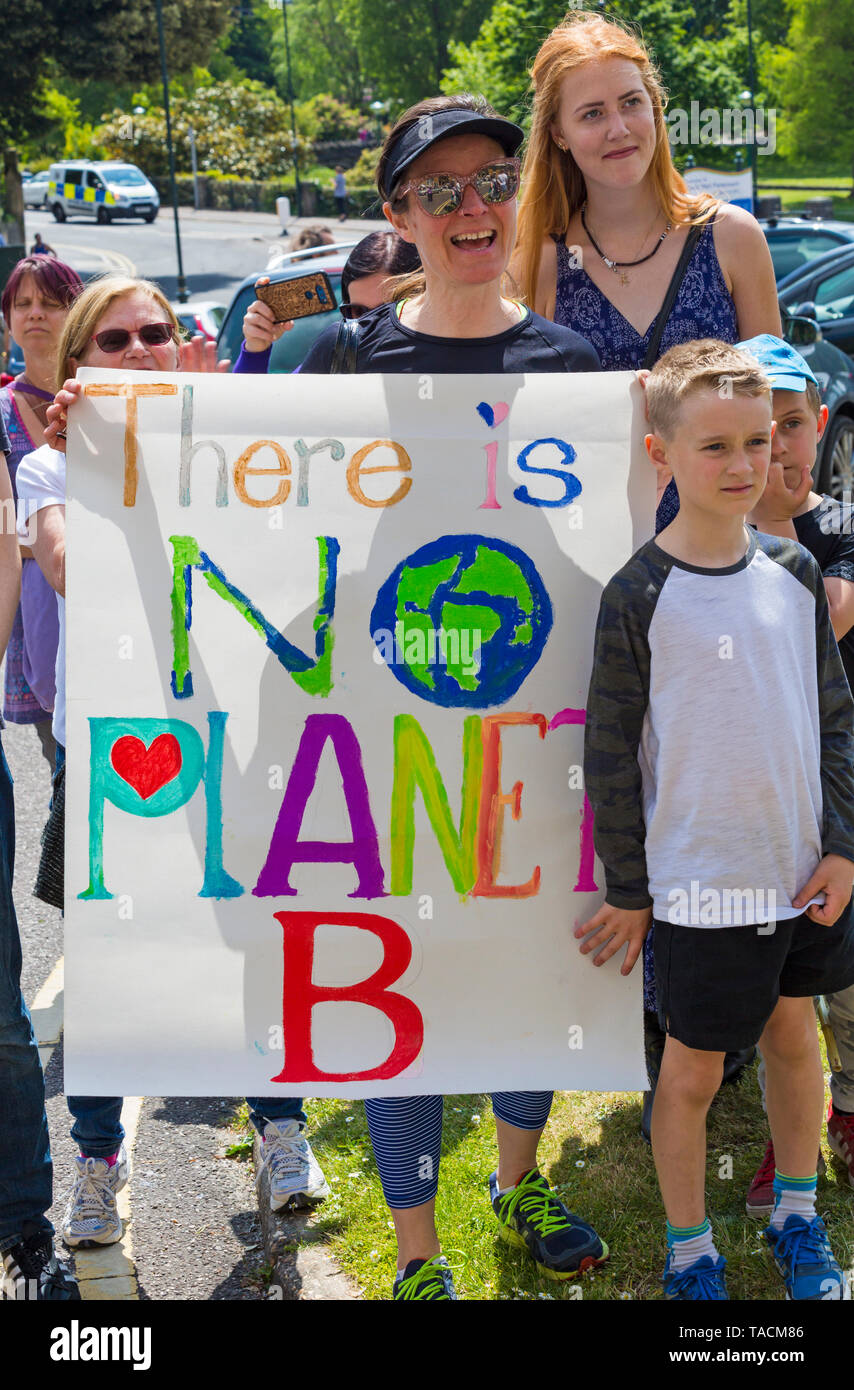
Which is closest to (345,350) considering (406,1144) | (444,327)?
(444,327)

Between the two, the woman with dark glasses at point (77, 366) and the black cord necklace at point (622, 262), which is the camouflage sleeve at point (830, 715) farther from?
the woman with dark glasses at point (77, 366)

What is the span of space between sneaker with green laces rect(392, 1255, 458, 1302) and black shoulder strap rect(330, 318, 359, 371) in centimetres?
157

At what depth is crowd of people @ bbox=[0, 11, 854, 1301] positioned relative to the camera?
7.14ft

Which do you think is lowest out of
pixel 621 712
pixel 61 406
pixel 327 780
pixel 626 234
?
pixel 327 780

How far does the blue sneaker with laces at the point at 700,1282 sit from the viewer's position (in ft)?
7.64

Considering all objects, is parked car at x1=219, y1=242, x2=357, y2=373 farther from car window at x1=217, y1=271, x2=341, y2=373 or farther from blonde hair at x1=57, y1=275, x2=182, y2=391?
blonde hair at x1=57, y1=275, x2=182, y2=391

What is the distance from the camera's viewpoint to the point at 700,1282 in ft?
7.67

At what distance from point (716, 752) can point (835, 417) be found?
688cm

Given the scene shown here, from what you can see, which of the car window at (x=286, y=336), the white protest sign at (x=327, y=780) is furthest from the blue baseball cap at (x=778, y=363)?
the car window at (x=286, y=336)

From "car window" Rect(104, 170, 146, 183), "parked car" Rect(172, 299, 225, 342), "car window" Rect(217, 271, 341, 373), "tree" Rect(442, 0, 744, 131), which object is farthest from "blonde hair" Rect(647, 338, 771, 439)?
"car window" Rect(104, 170, 146, 183)

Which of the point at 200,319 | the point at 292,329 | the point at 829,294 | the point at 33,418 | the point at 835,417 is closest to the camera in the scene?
the point at 33,418

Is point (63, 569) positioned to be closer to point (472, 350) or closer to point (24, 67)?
point (472, 350)

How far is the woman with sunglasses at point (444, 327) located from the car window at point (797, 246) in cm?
916
